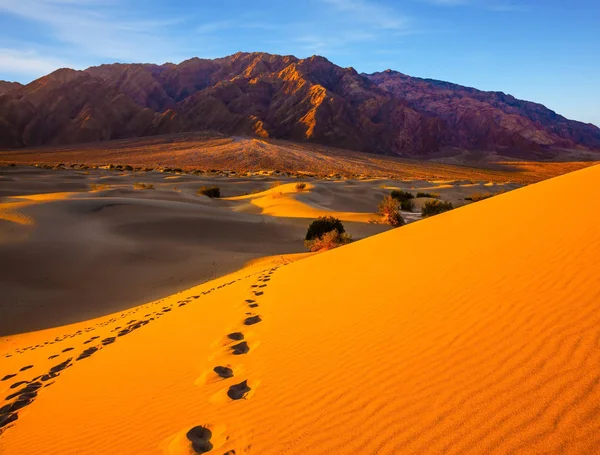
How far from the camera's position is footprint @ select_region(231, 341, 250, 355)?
4.78 m

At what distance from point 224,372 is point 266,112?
108495 millimetres

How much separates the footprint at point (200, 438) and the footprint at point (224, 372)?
83 centimetres

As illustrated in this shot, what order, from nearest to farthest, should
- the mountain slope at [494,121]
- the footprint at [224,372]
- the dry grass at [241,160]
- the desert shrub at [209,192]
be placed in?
1. the footprint at [224,372]
2. the desert shrub at [209,192]
3. the dry grass at [241,160]
4. the mountain slope at [494,121]

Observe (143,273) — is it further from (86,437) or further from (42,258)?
(86,437)

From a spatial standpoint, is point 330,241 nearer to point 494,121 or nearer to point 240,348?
point 240,348

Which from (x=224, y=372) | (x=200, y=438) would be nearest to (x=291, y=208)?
(x=224, y=372)

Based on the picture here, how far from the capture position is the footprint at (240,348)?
478 centimetres

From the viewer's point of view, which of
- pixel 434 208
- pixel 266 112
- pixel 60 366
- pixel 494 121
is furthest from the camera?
pixel 494 121

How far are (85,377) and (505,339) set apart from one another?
4.39m

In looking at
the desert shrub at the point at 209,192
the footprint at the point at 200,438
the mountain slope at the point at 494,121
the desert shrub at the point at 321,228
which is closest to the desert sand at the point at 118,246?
the desert shrub at the point at 321,228

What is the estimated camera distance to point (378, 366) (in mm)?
3602

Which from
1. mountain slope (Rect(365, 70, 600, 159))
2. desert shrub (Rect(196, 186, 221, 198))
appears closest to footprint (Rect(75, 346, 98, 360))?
desert shrub (Rect(196, 186, 221, 198))

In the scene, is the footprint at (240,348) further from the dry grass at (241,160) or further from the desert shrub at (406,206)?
the dry grass at (241,160)

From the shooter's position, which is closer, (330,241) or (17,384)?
(17,384)
